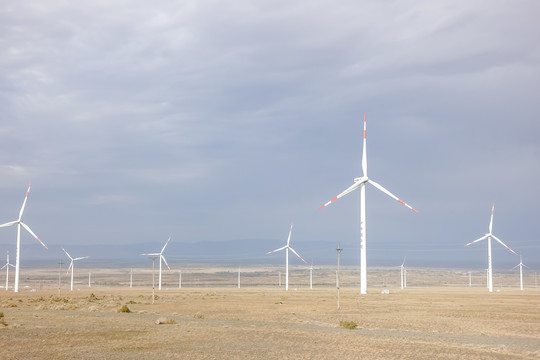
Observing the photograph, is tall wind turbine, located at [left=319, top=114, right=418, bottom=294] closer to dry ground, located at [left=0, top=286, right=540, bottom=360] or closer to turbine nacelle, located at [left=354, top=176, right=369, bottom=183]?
turbine nacelle, located at [left=354, top=176, right=369, bottom=183]

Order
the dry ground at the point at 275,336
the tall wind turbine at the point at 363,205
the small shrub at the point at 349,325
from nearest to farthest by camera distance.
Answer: the dry ground at the point at 275,336 < the small shrub at the point at 349,325 < the tall wind turbine at the point at 363,205

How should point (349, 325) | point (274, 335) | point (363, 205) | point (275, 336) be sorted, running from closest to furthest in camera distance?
point (275, 336) → point (274, 335) → point (349, 325) → point (363, 205)

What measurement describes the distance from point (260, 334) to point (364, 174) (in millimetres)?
53019

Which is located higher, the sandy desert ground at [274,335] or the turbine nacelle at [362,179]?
the turbine nacelle at [362,179]

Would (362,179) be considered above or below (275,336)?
above

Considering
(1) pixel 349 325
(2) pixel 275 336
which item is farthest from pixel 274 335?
(1) pixel 349 325

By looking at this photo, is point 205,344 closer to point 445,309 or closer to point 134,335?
point 134,335

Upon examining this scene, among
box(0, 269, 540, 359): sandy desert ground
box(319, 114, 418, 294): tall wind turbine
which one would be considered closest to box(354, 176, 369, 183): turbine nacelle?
box(319, 114, 418, 294): tall wind turbine

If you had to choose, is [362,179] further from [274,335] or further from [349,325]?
[274,335]

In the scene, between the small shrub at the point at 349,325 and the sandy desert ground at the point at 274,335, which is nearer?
the sandy desert ground at the point at 274,335

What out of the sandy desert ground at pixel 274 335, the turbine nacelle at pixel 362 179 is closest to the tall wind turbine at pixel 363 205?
the turbine nacelle at pixel 362 179

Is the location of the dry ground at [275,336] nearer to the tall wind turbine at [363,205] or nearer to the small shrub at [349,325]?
the small shrub at [349,325]

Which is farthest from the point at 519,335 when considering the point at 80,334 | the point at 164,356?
the point at 80,334

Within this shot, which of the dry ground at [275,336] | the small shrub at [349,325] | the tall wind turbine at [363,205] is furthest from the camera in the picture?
the tall wind turbine at [363,205]
